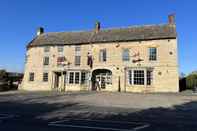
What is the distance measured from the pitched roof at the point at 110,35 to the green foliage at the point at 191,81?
6.08 meters

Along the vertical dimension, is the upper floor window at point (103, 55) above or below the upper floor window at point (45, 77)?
above

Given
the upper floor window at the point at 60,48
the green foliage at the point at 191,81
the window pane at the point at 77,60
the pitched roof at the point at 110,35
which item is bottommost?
the green foliage at the point at 191,81

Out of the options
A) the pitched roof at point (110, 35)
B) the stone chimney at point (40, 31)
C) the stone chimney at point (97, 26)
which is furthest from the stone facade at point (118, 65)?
the stone chimney at point (40, 31)

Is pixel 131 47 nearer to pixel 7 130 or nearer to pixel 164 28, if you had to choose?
pixel 164 28

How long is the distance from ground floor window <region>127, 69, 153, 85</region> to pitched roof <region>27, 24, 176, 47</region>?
4034 millimetres

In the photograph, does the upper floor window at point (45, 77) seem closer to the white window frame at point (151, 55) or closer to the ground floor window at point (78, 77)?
the ground floor window at point (78, 77)

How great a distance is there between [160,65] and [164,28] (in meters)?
5.28

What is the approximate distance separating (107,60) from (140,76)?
4.81 metres

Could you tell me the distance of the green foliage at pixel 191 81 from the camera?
2936cm

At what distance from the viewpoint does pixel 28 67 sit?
35.5 m

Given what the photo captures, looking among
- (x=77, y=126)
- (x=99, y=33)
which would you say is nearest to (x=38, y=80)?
(x=99, y=33)

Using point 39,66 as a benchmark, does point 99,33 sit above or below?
above

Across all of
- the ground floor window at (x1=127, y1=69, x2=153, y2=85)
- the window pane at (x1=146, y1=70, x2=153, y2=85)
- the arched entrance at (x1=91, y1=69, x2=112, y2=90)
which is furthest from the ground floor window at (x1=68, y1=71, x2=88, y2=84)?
the window pane at (x1=146, y1=70, x2=153, y2=85)

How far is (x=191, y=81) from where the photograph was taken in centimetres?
2992
